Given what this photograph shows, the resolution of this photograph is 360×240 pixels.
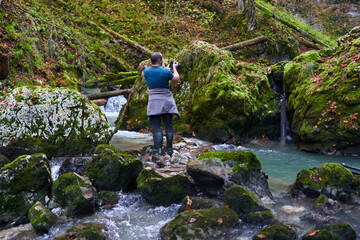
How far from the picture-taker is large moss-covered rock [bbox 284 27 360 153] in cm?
727

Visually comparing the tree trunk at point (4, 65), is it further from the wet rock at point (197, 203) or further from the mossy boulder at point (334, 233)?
the mossy boulder at point (334, 233)

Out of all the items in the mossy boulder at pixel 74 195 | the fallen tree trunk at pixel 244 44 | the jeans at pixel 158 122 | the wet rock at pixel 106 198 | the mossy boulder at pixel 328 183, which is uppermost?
the fallen tree trunk at pixel 244 44

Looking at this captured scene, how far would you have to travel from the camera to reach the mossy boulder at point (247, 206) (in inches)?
151

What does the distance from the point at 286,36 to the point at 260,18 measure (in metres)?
2.25

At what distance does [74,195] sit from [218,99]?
5.71m

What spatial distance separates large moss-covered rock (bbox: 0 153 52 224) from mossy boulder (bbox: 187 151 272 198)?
254 centimetres

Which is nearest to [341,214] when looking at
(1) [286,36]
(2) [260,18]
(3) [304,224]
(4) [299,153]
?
(3) [304,224]

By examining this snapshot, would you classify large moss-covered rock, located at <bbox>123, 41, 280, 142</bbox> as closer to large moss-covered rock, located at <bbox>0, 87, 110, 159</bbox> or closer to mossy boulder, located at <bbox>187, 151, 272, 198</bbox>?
large moss-covered rock, located at <bbox>0, 87, 110, 159</bbox>

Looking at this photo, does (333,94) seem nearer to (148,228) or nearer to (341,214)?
(341,214)

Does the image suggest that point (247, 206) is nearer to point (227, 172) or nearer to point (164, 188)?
point (227, 172)

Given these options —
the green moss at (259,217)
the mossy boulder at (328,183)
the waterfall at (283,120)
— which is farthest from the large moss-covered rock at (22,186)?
the waterfall at (283,120)

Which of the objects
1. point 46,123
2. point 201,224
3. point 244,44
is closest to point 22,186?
point 46,123

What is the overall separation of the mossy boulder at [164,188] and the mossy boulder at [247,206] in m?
0.89

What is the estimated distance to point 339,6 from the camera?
77.0 feet
